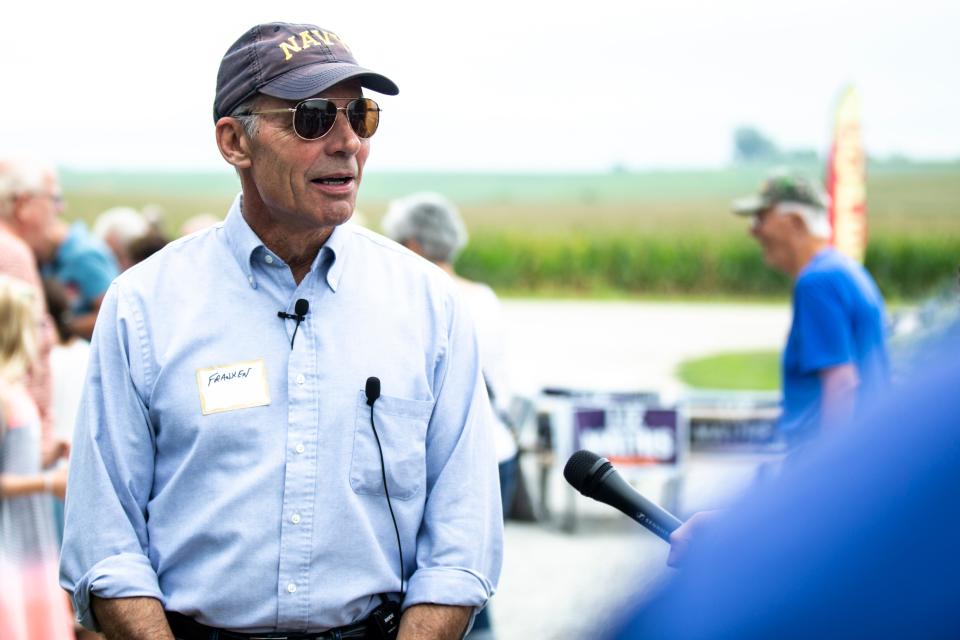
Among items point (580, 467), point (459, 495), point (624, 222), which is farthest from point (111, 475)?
point (624, 222)

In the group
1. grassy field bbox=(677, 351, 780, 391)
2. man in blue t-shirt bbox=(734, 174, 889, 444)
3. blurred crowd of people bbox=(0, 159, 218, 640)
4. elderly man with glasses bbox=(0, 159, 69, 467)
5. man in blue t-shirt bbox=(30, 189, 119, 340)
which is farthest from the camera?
grassy field bbox=(677, 351, 780, 391)

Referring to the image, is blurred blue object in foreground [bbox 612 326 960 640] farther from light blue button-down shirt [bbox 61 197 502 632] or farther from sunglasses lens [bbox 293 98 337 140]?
sunglasses lens [bbox 293 98 337 140]

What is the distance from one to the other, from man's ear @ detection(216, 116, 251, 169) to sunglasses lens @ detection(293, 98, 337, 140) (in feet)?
0.45

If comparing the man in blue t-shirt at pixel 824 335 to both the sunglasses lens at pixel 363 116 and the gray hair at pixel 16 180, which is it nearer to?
the sunglasses lens at pixel 363 116

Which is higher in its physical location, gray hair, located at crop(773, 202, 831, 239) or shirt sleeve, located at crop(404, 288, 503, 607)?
gray hair, located at crop(773, 202, 831, 239)

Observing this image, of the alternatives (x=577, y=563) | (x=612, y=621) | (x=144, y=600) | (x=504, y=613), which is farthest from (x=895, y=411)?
(x=577, y=563)

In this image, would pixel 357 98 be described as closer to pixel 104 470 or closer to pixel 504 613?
pixel 104 470

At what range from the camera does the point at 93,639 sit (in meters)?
5.32

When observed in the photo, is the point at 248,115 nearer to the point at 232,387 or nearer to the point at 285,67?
the point at 285,67

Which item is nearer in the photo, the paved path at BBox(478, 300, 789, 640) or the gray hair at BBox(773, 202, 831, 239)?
the paved path at BBox(478, 300, 789, 640)

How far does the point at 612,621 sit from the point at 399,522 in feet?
4.88

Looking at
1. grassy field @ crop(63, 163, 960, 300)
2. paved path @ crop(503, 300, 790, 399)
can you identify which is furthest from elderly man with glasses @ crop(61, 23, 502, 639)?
grassy field @ crop(63, 163, 960, 300)

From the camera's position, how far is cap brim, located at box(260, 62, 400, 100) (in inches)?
93.7

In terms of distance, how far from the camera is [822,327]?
4.74 metres
